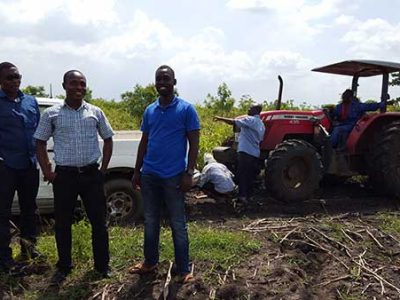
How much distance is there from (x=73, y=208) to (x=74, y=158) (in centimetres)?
49

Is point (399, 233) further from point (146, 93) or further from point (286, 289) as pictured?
point (146, 93)

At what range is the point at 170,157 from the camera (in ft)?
16.4

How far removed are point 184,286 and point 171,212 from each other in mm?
642

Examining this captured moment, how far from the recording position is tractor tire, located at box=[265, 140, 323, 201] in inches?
338

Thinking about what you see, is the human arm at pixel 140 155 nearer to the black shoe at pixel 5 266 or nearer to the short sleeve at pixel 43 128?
the short sleeve at pixel 43 128

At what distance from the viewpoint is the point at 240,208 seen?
27.4ft

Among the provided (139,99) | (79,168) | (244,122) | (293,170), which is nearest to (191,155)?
(79,168)

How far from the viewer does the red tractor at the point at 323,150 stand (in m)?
8.69

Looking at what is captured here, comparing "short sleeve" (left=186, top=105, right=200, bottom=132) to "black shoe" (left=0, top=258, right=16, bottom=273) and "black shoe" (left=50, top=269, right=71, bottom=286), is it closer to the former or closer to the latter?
"black shoe" (left=50, top=269, right=71, bottom=286)

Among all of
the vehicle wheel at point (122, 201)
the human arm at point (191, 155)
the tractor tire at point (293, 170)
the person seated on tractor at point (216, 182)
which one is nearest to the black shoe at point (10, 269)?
the human arm at point (191, 155)

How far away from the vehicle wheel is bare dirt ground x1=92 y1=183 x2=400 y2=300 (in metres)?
0.88

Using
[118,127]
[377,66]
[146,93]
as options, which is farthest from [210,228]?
[146,93]

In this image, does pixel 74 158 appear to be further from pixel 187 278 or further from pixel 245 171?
pixel 245 171

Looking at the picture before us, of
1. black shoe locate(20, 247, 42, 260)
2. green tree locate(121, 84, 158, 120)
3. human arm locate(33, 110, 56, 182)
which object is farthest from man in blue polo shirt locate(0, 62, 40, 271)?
green tree locate(121, 84, 158, 120)
